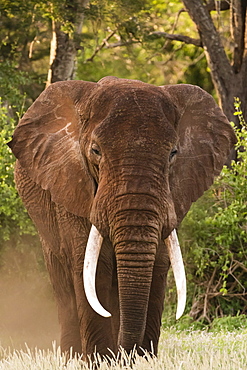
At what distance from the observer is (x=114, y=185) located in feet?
20.5

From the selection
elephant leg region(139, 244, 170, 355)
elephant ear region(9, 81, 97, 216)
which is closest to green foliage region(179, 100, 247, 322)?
elephant leg region(139, 244, 170, 355)

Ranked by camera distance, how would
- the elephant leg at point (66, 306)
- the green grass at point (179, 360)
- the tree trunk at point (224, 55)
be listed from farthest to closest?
the tree trunk at point (224, 55)
the elephant leg at point (66, 306)
the green grass at point (179, 360)

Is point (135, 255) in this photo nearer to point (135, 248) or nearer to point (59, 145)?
point (135, 248)

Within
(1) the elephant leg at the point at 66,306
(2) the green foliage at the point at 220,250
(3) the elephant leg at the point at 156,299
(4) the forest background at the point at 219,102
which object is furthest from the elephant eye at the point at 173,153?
(2) the green foliage at the point at 220,250

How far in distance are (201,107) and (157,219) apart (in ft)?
5.01

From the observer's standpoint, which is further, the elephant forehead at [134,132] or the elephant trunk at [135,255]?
the elephant forehead at [134,132]

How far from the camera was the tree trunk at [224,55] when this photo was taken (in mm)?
15625

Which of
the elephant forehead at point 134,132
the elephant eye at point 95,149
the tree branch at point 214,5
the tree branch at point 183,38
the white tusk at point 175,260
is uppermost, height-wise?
the elephant forehead at point 134,132

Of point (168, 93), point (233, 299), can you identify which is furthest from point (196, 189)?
point (233, 299)

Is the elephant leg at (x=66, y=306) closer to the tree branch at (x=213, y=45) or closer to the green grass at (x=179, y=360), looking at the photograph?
the green grass at (x=179, y=360)

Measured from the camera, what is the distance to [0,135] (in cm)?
1147

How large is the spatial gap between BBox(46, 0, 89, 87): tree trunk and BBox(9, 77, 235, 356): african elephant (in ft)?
21.1

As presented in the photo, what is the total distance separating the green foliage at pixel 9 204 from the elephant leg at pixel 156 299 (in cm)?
440

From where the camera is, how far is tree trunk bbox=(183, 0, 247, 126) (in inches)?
615
